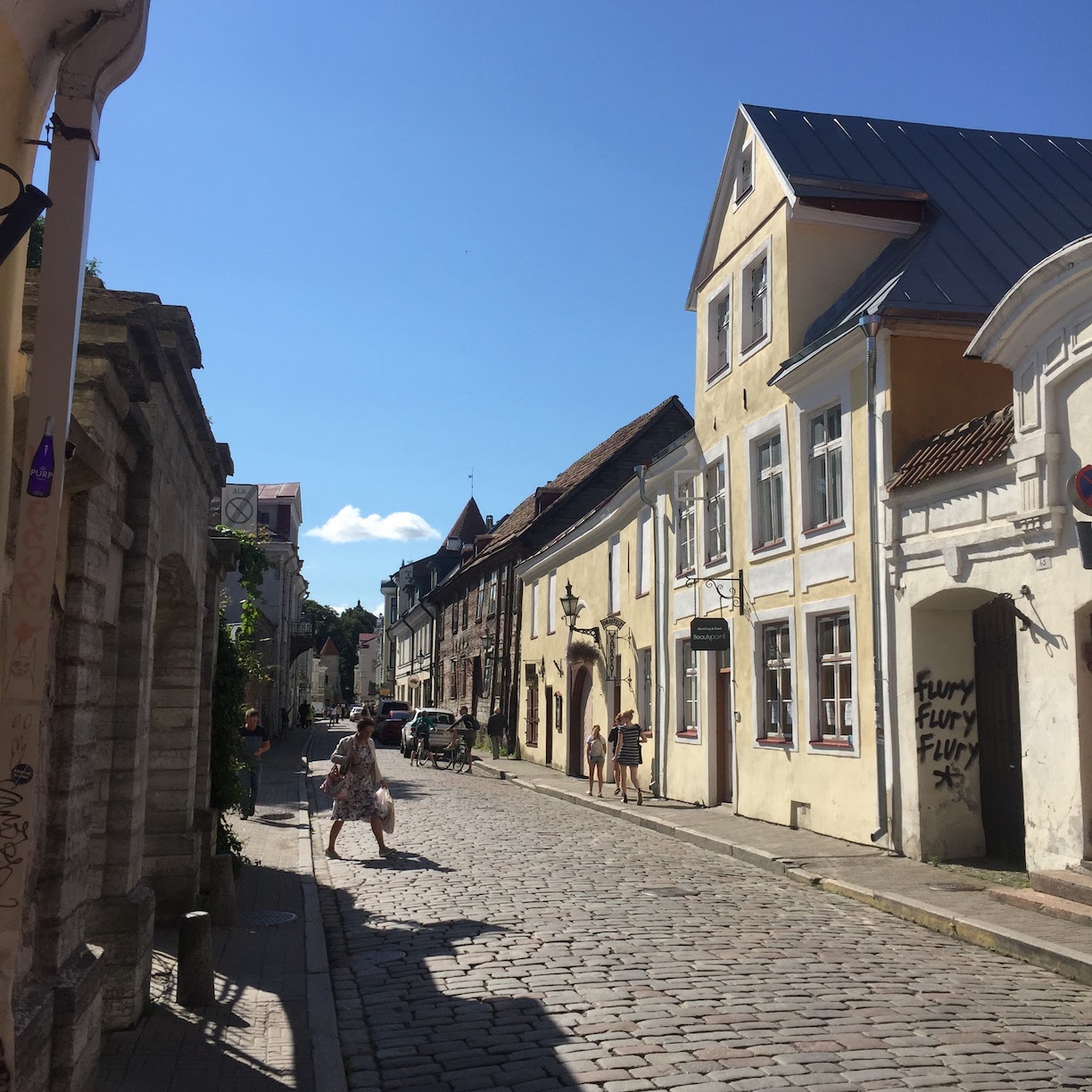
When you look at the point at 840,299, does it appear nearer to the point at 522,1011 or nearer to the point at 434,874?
the point at 434,874

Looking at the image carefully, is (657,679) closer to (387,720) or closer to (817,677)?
(817,677)

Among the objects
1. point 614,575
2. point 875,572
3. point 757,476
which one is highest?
point 757,476

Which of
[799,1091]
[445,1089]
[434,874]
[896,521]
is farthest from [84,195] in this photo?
[896,521]

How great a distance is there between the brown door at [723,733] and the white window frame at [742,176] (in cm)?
769

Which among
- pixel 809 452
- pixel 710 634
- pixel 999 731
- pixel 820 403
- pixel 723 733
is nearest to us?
pixel 999 731

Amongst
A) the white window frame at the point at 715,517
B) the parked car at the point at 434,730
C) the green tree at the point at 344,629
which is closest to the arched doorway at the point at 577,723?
the parked car at the point at 434,730

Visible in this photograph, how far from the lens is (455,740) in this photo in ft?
103

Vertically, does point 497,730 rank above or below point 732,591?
below

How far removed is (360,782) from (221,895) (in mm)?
4141

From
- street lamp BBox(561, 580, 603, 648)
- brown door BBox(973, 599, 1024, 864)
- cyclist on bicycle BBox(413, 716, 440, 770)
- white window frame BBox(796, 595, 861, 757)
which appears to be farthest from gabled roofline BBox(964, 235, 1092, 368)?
cyclist on bicycle BBox(413, 716, 440, 770)

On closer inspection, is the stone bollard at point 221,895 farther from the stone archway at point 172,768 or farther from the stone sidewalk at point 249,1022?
the stone archway at point 172,768

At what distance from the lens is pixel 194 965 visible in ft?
23.3

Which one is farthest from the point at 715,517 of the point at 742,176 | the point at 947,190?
the point at 947,190

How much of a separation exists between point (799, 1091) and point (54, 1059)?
3.28 m
